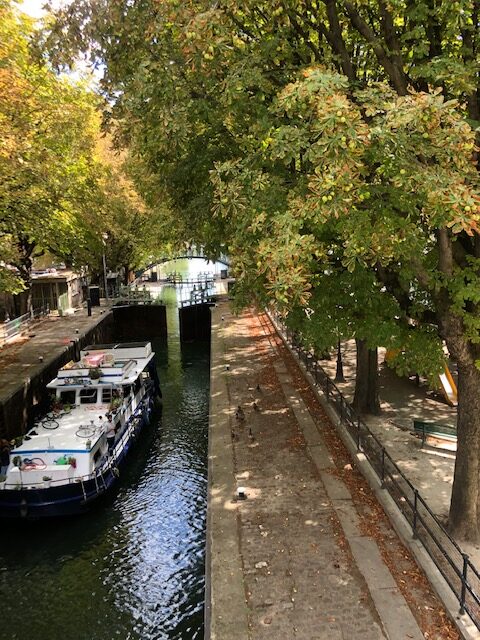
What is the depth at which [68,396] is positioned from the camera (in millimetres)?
19094

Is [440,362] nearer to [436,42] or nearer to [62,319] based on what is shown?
[436,42]

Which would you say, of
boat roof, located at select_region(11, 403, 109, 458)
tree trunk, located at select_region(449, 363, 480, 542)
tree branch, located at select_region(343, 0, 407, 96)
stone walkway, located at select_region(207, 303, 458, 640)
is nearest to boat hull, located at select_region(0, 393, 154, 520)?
boat roof, located at select_region(11, 403, 109, 458)

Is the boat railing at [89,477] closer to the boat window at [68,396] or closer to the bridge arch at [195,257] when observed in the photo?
the boat window at [68,396]

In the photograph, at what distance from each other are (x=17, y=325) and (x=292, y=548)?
77.1 feet

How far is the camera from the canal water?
11.0 metres

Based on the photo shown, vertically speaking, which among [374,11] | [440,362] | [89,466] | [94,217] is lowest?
[89,466]

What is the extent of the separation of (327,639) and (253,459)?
6.31 meters

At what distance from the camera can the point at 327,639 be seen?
7621 millimetres

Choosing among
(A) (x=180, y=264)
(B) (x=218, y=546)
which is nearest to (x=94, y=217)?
(B) (x=218, y=546)

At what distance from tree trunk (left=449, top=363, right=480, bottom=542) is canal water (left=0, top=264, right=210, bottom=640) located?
18.2 ft

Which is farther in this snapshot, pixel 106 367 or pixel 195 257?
pixel 195 257

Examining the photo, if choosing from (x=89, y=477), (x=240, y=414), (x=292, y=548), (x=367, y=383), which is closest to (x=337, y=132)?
(x=292, y=548)

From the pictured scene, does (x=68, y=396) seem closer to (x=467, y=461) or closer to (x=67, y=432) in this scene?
(x=67, y=432)

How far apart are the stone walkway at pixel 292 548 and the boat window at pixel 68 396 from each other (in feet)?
18.1
